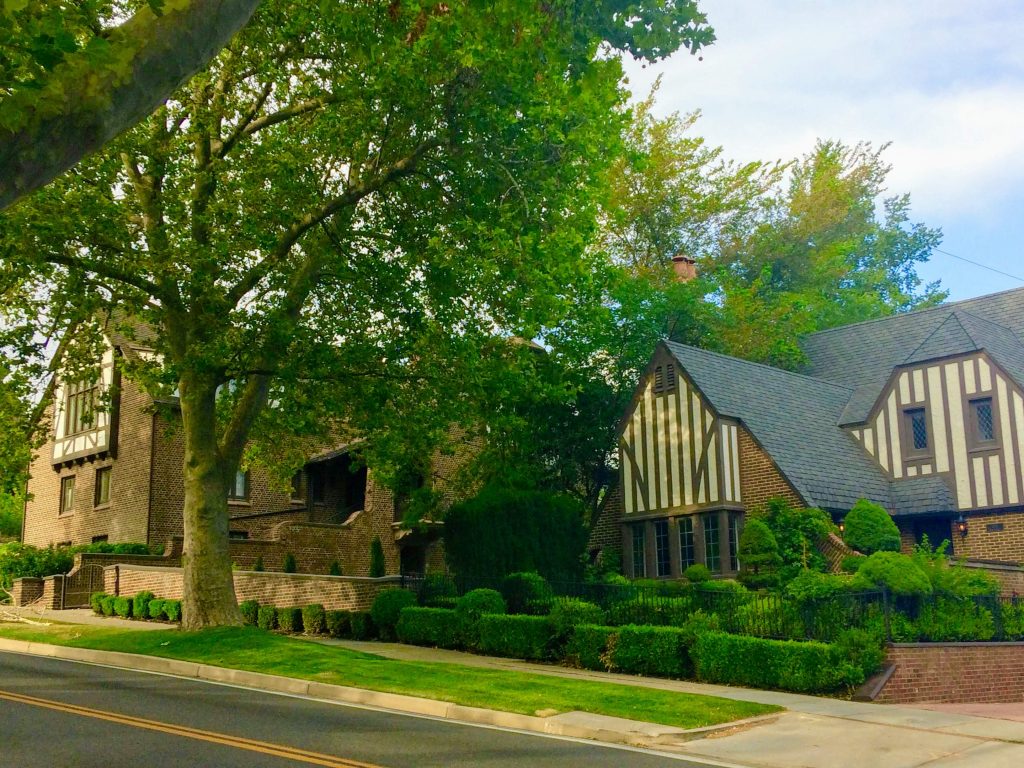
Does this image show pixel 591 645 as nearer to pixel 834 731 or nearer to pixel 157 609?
pixel 834 731

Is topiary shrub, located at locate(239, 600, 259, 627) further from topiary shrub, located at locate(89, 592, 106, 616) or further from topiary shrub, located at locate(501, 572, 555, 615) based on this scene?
topiary shrub, located at locate(501, 572, 555, 615)

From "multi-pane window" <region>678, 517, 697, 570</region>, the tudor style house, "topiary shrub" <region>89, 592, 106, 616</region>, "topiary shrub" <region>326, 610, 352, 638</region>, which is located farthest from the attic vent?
"topiary shrub" <region>89, 592, 106, 616</region>

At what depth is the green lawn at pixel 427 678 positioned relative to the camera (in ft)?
47.6

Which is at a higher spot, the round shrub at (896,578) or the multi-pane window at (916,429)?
the multi-pane window at (916,429)

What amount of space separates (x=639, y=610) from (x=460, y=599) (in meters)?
3.96

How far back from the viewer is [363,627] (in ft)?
80.5

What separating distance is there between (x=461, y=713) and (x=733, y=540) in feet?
51.4

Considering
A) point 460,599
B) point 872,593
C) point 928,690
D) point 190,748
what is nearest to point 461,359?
point 460,599

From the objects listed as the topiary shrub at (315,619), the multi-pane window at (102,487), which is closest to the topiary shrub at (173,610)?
the topiary shrub at (315,619)

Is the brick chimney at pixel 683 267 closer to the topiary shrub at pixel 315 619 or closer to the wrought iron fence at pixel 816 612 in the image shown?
the wrought iron fence at pixel 816 612

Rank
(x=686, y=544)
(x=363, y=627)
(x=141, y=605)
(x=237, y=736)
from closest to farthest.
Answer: (x=237, y=736)
(x=363, y=627)
(x=141, y=605)
(x=686, y=544)

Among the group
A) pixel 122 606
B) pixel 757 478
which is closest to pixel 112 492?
pixel 122 606

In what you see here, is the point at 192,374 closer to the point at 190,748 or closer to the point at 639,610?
the point at 639,610

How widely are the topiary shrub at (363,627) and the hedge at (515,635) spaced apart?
3.26m
